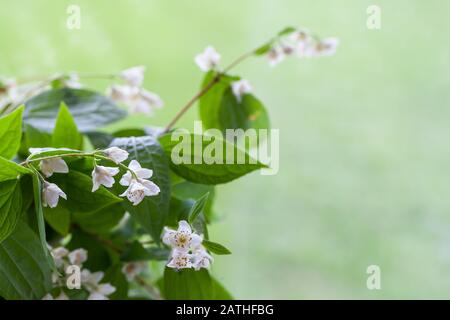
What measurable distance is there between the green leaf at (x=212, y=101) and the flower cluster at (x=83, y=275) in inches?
7.6

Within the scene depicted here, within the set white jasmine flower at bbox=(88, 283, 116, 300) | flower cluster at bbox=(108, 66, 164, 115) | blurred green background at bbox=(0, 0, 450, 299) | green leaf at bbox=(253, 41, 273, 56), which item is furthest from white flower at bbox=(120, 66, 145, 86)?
blurred green background at bbox=(0, 0, 450, 299)

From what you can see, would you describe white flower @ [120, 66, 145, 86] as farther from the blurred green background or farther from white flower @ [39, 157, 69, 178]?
the blurred green background

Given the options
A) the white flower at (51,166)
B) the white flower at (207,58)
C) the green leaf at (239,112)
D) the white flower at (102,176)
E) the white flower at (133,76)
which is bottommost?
the white flower at (102,176)

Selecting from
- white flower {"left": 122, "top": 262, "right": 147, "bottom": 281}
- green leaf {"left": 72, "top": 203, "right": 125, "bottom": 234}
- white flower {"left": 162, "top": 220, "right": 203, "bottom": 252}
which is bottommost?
white flower {"left": 122, "top": 262, "right": 147, "bottom": 281}

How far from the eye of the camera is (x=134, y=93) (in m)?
0.58

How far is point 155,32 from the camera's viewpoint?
100 cm

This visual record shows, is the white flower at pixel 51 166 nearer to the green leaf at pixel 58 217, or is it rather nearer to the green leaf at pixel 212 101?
the green leaf at pixel 58 217

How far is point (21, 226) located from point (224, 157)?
0.15 meters

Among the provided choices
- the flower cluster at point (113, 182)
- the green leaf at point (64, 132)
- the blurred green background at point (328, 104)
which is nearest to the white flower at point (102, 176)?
the flower cluster at point (113, 182)

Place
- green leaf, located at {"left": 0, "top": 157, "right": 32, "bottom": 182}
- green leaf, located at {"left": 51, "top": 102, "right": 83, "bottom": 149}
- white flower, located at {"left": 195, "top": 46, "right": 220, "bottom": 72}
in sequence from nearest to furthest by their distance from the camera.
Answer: green leaf, located at {"left": 0, "top": 157, "right": 32, "bottom": 182}, green leaf, located at {"left": 51, "top": 102, "right": 83, "bottom": 149}, white flower, located at {"left": 195, "top": 46, "right": 220, "bottom": 72}

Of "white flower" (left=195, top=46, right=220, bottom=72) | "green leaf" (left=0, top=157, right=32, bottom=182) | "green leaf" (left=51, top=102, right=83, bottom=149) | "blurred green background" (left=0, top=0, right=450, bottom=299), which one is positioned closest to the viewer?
"green leaf" (left=0, top=157, right=32, bottom=182)

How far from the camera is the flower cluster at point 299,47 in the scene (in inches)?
21.9

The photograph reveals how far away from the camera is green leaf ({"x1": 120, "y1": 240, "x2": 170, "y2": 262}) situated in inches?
18.0

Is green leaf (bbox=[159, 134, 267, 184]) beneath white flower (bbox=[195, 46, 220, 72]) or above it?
beneath
